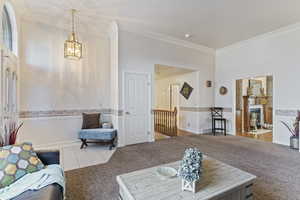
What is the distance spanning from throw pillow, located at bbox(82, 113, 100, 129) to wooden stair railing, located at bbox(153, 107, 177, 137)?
2.51 meters

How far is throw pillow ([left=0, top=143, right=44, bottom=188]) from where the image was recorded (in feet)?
5.16

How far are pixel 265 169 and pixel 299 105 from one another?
8.09 feet

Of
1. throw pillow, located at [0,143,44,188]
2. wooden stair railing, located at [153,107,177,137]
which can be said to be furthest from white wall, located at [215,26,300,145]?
throw pillow, located at [0,143,44,188]

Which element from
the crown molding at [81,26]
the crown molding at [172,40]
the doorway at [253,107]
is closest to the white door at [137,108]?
the crown molding at [172,40]

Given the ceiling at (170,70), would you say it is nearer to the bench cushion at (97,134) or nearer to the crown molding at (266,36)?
the crown molding at (266,36)

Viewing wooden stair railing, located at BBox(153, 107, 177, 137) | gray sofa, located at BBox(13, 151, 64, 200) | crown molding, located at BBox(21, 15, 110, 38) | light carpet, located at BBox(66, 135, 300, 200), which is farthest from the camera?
wooden stair railing, located at BBox(153, 107, 177, 137)

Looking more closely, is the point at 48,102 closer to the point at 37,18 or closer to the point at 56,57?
the point at 56,57

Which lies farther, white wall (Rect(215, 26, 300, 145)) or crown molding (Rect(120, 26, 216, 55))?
crown molding (Rect(120, 26, 216, 55))

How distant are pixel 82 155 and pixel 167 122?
3175 mm

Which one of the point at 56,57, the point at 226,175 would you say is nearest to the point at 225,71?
the point at 226,175

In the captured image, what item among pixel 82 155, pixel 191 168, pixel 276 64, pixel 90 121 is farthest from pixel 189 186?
pixel 276 64

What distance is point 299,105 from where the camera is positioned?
4.06 metres

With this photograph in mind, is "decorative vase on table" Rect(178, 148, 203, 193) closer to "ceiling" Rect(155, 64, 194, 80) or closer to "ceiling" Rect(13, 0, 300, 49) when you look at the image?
"ceiling" Rect(13, 0, 300, 49)

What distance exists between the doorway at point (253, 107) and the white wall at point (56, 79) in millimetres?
5113
